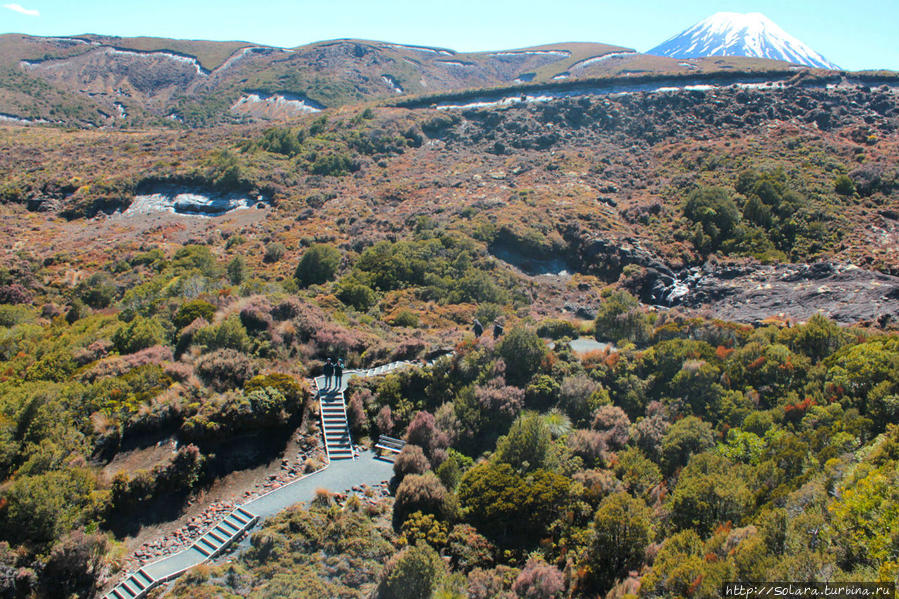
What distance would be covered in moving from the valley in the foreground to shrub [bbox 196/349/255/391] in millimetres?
76

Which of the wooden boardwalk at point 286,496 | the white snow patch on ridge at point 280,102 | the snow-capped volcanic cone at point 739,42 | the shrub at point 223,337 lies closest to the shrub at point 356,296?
the shrub at point 223,337

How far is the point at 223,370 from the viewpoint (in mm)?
17047

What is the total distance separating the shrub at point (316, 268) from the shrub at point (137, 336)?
12496 mm

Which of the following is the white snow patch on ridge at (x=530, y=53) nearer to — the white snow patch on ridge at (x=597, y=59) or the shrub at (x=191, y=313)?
the white snow patch on ridge at (x=597, y=59)

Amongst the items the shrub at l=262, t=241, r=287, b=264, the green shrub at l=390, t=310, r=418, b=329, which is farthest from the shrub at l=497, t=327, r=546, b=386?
the shrub at l=262, t=241, r=287, b=264

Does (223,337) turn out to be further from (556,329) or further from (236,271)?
(236,271)

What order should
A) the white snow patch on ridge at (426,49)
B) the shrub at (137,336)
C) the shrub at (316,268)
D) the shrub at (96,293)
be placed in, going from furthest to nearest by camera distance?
the white snow patch on ridge at (426,49) → the shrub at (316,268) → the shrub at (96,293) → the shrub at (137,336)

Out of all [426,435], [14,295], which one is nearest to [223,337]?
[426,435]

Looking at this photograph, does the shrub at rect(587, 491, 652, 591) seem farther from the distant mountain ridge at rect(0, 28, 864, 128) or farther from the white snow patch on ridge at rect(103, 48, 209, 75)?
the white snow patch on ridge at rect(103, 48, 209, 75)

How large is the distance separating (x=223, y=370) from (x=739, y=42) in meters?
187

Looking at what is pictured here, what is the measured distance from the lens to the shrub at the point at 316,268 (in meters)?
32.4

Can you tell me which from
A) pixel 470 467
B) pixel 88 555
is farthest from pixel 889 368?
pixel 88 555

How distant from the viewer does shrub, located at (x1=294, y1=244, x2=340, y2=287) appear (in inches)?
1275

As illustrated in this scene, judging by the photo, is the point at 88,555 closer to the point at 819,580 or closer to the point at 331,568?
the point at 331,568
